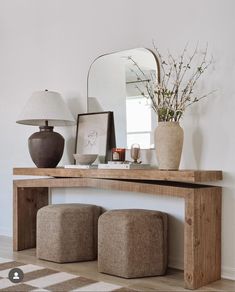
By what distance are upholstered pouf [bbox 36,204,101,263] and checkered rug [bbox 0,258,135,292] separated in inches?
9.6

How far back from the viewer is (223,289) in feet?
7.78

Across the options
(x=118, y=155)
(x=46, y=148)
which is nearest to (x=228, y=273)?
(x=118, y=155)

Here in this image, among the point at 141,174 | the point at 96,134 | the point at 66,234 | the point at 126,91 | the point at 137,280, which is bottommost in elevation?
the point at 137,280

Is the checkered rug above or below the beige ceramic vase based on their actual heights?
below

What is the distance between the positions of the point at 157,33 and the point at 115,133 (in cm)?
79

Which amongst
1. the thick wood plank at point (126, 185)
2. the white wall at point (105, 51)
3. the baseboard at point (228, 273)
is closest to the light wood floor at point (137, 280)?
the baseboard at point (228, 273)

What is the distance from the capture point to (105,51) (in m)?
3.29

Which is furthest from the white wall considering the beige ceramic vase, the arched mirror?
the beige ceramic vase

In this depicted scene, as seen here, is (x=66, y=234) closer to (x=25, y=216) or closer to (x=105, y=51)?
(x=25, y=216)

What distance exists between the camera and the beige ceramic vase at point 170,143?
102 inches

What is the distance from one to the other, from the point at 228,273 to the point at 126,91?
4.77 ft

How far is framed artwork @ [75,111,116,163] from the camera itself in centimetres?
318

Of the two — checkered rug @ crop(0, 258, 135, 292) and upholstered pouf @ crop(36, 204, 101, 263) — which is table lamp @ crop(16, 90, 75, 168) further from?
checkered rug @ crop(0, 258, 135, 292)

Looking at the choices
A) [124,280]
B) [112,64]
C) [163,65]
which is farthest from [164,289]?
[112,64]
